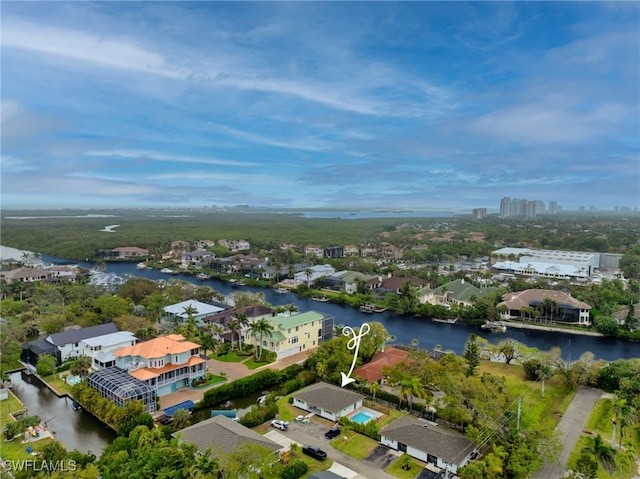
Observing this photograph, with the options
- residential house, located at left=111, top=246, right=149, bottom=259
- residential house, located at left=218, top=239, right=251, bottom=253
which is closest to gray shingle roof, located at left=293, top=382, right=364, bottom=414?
residential house, located at left=218, top=239, right=251, bottom=253

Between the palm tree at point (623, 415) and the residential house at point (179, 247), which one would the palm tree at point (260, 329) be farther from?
the residential house at point (179, 247)

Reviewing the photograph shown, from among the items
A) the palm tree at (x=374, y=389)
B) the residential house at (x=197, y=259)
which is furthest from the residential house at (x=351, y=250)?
the palm tree at (x=374, y=389)

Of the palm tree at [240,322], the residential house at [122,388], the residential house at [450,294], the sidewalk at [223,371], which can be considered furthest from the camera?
the residential house at [450,294]

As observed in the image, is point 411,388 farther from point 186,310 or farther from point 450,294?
point 450,294

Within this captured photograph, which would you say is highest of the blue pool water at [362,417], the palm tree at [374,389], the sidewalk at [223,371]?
the palm tree at [374,389]

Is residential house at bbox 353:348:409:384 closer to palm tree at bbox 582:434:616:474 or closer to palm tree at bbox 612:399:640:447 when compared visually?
palm tree at bbox 582:434:616:474

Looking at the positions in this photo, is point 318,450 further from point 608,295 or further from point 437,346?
point 608,295
